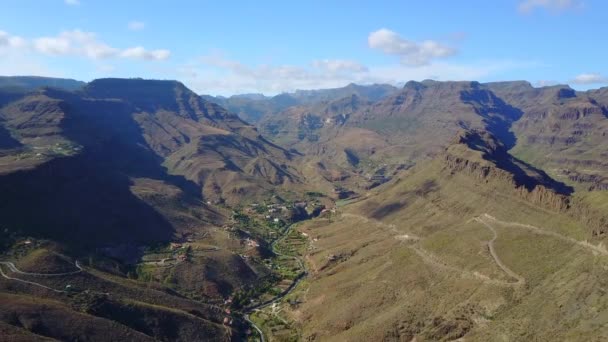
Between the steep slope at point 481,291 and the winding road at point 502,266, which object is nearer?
the steep slope at point 481,291

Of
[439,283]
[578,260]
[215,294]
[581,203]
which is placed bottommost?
[215,294]

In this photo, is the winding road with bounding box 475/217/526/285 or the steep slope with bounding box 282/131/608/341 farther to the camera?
the winding road with bounding box 475/217/526/285

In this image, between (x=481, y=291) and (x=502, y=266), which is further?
(x=502, y=266)

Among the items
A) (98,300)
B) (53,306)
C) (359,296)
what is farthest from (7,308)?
(359,296)

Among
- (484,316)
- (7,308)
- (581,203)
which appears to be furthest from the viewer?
(581,203)

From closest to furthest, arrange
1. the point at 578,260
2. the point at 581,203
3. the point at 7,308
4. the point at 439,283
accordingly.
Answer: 1. the point at 7,308
2. the point at 578,260
3. the point at 439,283
4. the point at 581,203

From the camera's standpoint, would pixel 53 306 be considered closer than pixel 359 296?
Yes

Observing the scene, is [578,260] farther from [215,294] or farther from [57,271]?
[57,271]

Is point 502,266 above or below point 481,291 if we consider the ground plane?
above

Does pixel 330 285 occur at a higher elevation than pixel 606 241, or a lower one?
lower
